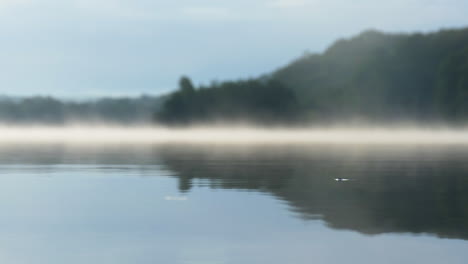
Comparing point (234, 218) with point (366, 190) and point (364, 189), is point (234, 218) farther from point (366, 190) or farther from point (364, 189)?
point (364, 189)

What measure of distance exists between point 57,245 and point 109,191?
44.1 ft

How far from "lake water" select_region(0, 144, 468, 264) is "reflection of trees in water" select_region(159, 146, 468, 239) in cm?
4

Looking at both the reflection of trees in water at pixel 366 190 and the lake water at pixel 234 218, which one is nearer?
the lake water at pixel 234 218

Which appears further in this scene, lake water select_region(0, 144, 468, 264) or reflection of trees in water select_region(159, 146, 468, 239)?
reflection of trees in water select_region(159, 146, 468, 239)

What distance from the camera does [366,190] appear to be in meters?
31.9

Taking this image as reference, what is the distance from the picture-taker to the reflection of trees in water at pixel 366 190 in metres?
22.1

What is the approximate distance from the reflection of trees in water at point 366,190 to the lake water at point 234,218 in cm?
4

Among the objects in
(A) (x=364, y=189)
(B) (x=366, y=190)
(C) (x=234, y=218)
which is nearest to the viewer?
(C) (x=234, y=218)

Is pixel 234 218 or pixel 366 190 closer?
pixel 234 218

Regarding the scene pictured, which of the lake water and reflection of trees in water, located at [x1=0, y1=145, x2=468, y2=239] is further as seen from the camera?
reflection of trees in water, located at [x1=0, y1=145, x2=468, y2=239]

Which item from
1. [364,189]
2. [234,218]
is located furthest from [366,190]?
[234,218]

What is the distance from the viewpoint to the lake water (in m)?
17.1

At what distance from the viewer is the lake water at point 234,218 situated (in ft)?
56.0

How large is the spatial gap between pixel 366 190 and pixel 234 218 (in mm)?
10258
